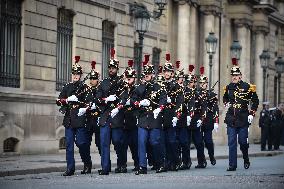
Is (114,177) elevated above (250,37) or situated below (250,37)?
below

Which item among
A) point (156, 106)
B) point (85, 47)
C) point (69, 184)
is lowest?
point (69, 184)

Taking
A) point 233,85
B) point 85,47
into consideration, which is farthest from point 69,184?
point 85,47

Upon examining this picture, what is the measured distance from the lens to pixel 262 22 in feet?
180

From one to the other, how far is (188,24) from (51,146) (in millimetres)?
15741

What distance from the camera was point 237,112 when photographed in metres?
21.2

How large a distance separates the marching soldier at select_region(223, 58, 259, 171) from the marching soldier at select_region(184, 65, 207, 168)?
103 cm

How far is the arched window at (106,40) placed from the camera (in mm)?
32531

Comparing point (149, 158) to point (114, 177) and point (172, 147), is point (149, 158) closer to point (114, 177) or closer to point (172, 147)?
point (172, 147)

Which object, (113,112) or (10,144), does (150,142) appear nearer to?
(113,112)

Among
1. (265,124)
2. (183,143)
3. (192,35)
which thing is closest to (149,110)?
(183,143)

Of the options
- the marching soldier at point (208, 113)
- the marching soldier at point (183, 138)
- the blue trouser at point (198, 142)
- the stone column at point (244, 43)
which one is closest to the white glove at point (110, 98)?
the marching soldier at point (183, 138)

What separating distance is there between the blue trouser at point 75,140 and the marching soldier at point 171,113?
209 centimetres

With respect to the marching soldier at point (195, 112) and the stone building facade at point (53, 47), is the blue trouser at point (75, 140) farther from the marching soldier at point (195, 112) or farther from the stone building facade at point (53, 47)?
the stone building facade at point (53, 47)

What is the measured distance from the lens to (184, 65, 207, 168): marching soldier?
2225cm
